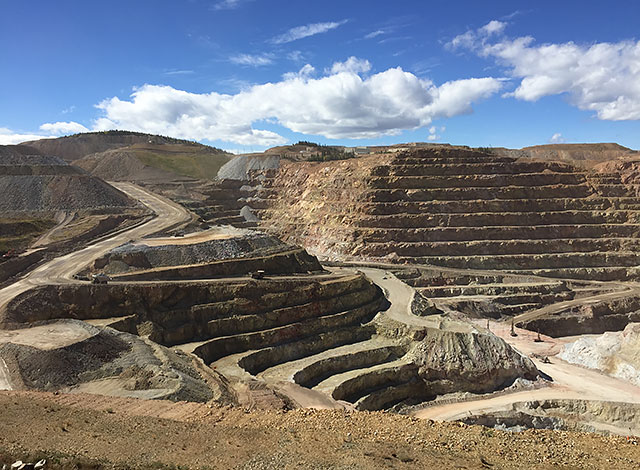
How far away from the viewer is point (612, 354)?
46.0m

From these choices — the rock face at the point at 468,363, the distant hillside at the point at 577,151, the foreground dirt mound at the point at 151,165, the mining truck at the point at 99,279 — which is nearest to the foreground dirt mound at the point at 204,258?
the mining truck at the point at 99,279

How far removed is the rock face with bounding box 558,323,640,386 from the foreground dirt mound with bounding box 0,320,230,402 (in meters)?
37.0

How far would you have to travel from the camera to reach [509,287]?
7019 centimetres

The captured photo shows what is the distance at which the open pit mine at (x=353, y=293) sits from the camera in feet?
111

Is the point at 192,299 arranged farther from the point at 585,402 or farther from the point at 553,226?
the point at 553,226

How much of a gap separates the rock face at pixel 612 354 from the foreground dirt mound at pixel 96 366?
3698cm

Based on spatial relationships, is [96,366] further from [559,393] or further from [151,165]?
[151,165]

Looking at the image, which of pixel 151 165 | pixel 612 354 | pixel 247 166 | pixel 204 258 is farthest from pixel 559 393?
pixel 151 165

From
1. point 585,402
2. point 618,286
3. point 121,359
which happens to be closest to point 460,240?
point 618,286

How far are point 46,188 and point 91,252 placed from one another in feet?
136

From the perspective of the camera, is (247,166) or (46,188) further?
(247,166)

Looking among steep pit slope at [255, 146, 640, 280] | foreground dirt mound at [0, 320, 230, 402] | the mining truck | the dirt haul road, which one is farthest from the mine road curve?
the dirt haul road

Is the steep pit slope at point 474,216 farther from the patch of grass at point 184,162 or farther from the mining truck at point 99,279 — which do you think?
the patch of grass at point 184,162

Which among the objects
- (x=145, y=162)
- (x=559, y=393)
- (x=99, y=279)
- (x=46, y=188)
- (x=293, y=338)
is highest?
(x=145, y=162)
